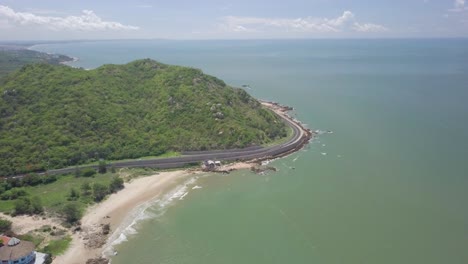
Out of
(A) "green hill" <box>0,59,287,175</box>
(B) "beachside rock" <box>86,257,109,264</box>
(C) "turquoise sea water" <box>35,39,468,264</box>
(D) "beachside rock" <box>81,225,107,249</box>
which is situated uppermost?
(A) "green hill" <box>0,59,287,175</box>

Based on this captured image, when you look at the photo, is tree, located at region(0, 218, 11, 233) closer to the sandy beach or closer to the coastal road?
the sandy beach

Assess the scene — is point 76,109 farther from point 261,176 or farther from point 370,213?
point 370,213

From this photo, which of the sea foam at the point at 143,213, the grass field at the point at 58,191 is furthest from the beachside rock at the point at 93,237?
the grass field at the point at 58,191

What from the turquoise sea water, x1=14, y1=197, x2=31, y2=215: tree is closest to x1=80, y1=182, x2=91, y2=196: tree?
x1=14, y1=197, x2=31, y2=215: tree

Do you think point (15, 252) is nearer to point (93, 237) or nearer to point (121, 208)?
point (93, 237)

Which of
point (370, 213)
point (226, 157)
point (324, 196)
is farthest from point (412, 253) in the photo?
point (226, 157)

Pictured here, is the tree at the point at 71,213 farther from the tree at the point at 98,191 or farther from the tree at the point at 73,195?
the tree at the point at 98,191
